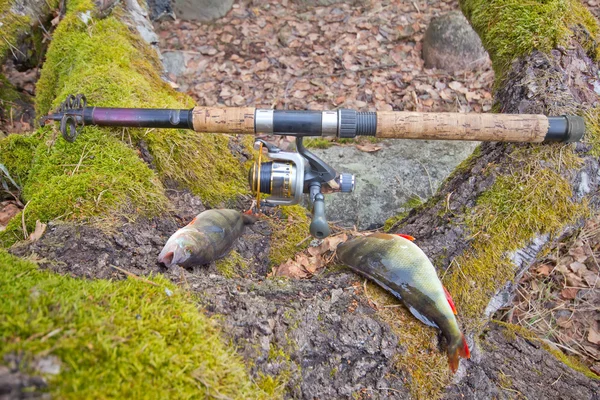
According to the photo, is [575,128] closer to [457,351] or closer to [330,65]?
[457,351]

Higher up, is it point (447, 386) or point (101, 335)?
point (101, 335)

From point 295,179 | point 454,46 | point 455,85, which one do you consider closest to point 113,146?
point 295,179

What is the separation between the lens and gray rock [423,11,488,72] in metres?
6.64

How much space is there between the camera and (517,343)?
121 inches

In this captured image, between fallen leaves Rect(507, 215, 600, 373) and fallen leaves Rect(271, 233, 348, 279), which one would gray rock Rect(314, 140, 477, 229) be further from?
fallen leaves Rect(507, 215, 600, 373)

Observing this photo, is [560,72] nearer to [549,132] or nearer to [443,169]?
[549,132]

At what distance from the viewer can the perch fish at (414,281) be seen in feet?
8.14

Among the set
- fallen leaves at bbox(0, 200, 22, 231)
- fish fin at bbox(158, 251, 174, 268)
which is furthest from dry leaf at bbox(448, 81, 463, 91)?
fallen leaves at bbox(0, 200, 22, 231)

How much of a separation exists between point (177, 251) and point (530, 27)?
3.18 metres

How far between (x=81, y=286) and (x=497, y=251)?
2.49 m

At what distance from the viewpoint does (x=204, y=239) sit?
2.80 metres

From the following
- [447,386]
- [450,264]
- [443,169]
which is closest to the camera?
[447,386]

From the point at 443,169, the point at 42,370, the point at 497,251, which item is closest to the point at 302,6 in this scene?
the point at 443,169

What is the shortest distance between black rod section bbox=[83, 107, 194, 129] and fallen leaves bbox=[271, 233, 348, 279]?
1349 millimetres
